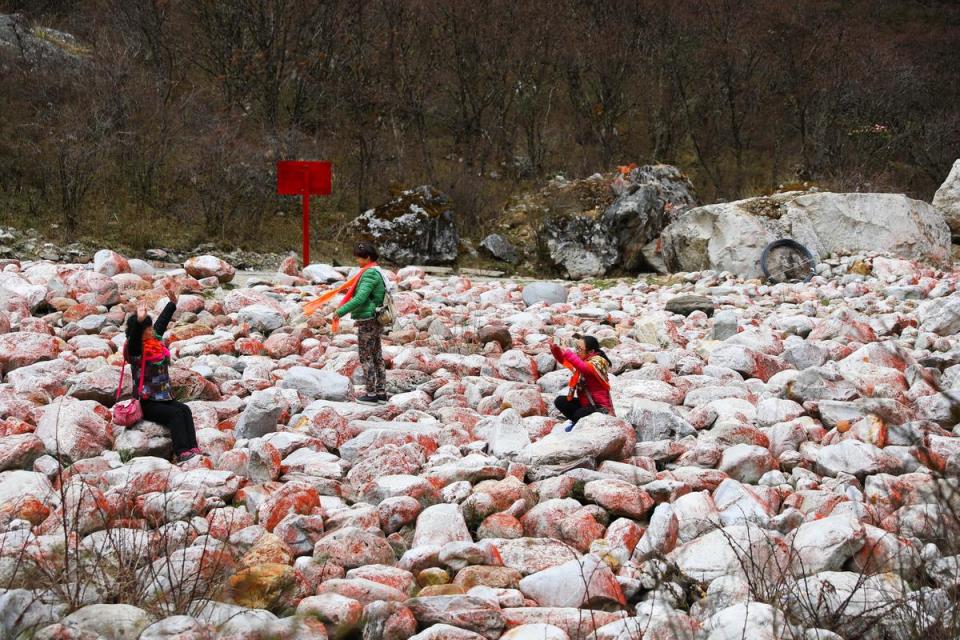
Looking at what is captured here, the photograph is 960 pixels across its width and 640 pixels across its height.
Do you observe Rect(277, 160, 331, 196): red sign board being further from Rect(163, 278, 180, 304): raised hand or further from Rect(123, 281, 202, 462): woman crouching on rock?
Rect(123, 281, 202, 462): woman crouching on rock

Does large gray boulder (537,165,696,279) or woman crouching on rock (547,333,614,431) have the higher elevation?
large gray boulder (537,165,696,279)

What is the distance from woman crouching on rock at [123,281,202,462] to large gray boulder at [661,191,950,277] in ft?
34.2

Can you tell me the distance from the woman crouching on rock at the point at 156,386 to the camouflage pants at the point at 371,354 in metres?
1.53

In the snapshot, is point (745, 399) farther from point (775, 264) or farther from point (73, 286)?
point (775, 264)

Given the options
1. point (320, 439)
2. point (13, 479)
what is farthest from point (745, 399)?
point (13, 479)

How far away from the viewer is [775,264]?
45.1 feet

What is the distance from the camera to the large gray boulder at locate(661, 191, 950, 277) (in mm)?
14023

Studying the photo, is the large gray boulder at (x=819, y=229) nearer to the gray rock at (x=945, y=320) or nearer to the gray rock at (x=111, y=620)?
the gray rock at (x=945, y=320)

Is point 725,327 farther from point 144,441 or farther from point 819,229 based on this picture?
point 819,229

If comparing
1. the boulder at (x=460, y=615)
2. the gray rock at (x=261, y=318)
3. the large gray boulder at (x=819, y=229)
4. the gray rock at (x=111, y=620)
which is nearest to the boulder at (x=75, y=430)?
the gray rock at (x=111, y=620)

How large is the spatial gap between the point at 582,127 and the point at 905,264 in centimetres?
1128

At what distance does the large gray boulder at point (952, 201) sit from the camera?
16.0 m

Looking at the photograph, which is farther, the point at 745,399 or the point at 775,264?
the point at 775,264

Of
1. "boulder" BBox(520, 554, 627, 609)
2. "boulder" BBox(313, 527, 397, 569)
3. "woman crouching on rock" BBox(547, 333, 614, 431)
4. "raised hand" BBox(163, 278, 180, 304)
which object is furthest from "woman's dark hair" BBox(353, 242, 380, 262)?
"boulder" BBox(520, 554, 627, 609)
